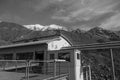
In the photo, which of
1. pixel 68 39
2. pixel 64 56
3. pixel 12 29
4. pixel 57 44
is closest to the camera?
pixel 64 56

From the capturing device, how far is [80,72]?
10609 mm

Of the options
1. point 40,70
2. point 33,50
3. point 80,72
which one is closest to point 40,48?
point 33,50

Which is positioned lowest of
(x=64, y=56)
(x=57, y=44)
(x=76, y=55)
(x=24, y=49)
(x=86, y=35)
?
(x=64, y=56)

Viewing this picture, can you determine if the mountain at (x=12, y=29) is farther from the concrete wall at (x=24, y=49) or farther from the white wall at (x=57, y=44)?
the white wall at (x=57, y=44)

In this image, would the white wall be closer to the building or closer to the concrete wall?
the building

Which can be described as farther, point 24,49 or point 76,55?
point 24,49

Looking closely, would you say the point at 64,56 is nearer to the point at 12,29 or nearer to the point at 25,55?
the point at 25,55

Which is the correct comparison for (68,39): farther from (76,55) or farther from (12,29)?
(12,29)

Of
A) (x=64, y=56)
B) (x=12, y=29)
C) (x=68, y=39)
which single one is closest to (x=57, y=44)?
(x=64, y=56)

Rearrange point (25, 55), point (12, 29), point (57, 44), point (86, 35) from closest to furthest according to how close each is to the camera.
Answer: point (57, 44)
point (25, 55)
point (86, 35)
point (12, 29)

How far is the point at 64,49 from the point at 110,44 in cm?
410

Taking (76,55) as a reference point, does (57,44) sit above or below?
above

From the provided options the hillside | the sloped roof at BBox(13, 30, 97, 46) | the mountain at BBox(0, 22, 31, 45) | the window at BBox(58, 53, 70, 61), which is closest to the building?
the window at BBox(58, 53, 70, 61)

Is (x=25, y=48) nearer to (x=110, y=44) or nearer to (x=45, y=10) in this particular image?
(x=45, y=10)
